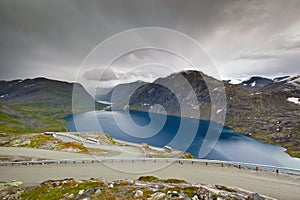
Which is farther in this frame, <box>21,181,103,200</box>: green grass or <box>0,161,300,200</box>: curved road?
<box>0,161,300,200</box>: curved road

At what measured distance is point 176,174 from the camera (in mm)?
25859

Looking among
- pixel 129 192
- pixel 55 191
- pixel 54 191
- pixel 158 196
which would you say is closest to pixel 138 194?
pixel 129 192

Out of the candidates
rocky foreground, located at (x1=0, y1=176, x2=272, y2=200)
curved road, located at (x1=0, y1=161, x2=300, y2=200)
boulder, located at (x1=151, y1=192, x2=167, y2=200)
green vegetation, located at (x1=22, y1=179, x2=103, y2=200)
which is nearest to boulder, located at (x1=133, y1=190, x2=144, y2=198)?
rocky foreground, located at (x1=0, y1=176, x2=272, y2=200)

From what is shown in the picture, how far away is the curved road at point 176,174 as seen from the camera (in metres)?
19.1

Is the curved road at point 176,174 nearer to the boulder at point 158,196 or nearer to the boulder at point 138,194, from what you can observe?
the boulder at point 158,196

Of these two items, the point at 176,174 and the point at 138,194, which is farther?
the point at 176,174

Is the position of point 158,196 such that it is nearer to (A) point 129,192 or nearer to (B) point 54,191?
(A) point 129,192

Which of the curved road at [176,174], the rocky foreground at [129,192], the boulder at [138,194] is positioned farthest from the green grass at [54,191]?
the curved road at [176,174]

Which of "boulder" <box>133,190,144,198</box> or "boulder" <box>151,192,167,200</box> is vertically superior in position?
"boulder" <box>151,192,167,200</box>

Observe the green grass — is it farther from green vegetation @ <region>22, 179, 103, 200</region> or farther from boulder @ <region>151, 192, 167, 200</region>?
boulder @ <region>151, 192, 167, 200</region>

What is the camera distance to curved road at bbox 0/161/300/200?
62.7 ft

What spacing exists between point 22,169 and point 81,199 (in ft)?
73.0

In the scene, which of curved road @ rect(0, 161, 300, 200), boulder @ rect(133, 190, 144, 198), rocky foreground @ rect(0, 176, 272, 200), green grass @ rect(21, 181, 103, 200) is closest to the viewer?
rocky foreground @ rect(0, 176, 272, 200)

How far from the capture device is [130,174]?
26.6 m
